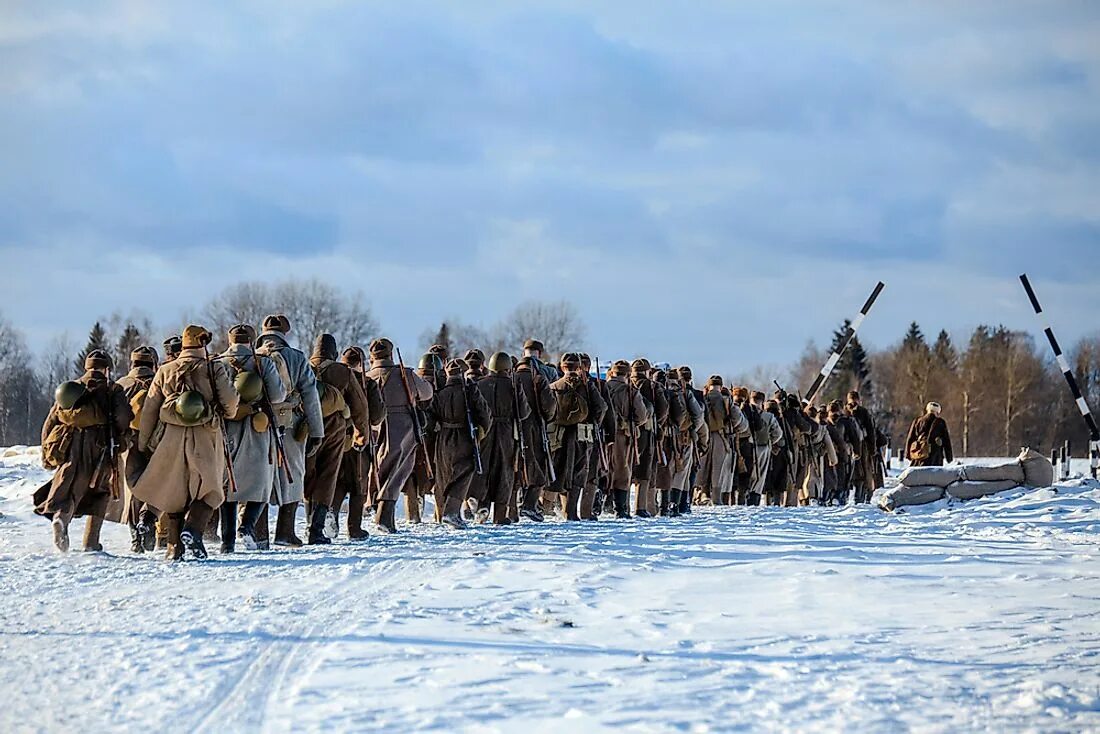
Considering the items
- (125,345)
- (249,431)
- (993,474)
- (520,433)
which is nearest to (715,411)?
(993,474)

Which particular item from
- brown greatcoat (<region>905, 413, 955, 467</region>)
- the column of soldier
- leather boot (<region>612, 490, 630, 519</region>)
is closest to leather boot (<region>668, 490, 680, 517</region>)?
the column of soldier

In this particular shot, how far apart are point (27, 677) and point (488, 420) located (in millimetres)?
8935

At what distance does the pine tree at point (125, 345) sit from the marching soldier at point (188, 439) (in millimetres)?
62506

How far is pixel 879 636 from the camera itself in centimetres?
728

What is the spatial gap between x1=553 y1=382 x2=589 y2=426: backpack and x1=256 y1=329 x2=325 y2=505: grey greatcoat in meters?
4.57

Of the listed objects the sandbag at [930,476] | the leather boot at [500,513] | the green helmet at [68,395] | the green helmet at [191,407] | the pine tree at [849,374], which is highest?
the pine tree at [849,374]

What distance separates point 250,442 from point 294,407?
0.64 meters

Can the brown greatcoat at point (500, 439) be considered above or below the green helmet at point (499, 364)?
below

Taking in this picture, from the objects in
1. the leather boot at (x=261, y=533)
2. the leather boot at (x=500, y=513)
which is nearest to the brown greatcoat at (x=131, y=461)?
the leather boot at (x=261, y=533)

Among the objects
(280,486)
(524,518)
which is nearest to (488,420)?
(524,518)

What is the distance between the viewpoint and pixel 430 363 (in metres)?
15.8

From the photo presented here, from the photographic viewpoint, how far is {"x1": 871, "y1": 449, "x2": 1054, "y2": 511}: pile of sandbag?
69.8 feet

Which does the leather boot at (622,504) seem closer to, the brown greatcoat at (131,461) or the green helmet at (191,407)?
the brown greatcoat at (131,461)

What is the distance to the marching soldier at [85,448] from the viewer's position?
11609mm
